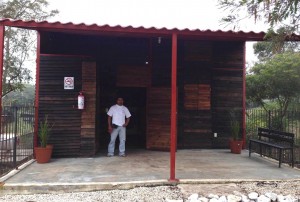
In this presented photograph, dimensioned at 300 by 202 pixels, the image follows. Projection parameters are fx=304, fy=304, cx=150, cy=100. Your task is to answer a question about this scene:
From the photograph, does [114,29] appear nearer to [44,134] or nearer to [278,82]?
[44,134]

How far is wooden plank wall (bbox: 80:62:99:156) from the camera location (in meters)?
8.14

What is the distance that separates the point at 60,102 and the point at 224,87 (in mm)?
5069

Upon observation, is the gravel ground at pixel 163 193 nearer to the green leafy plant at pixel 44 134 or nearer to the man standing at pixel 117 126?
the green leafy plant at pixel 44 134

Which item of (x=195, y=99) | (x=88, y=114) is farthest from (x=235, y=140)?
(x=88, y=114)

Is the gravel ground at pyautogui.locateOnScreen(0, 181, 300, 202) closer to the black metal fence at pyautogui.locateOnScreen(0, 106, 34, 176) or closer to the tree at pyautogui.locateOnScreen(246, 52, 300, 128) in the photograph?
the black metal fence at pyautogui.locateOnScreen(0, 106, 34, 176)

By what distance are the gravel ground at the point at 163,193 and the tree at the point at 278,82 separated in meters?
9.27

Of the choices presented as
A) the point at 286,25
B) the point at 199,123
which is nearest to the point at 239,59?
the point at 199,123

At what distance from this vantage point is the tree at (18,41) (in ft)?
58.6

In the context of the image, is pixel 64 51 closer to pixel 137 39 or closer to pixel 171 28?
pixel 137 39

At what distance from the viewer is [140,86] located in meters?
9.26

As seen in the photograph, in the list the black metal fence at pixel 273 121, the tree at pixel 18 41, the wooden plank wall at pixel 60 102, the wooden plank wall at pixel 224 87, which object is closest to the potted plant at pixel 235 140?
the wooden plank wall at pixel 224 87

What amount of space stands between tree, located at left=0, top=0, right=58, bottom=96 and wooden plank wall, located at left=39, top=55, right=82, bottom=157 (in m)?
10.2

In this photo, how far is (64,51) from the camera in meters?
8.78

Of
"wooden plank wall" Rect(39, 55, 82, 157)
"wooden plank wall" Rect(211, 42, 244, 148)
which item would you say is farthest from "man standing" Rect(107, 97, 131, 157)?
"wooden plank wall" Rect(211, 42, 244, 148)
